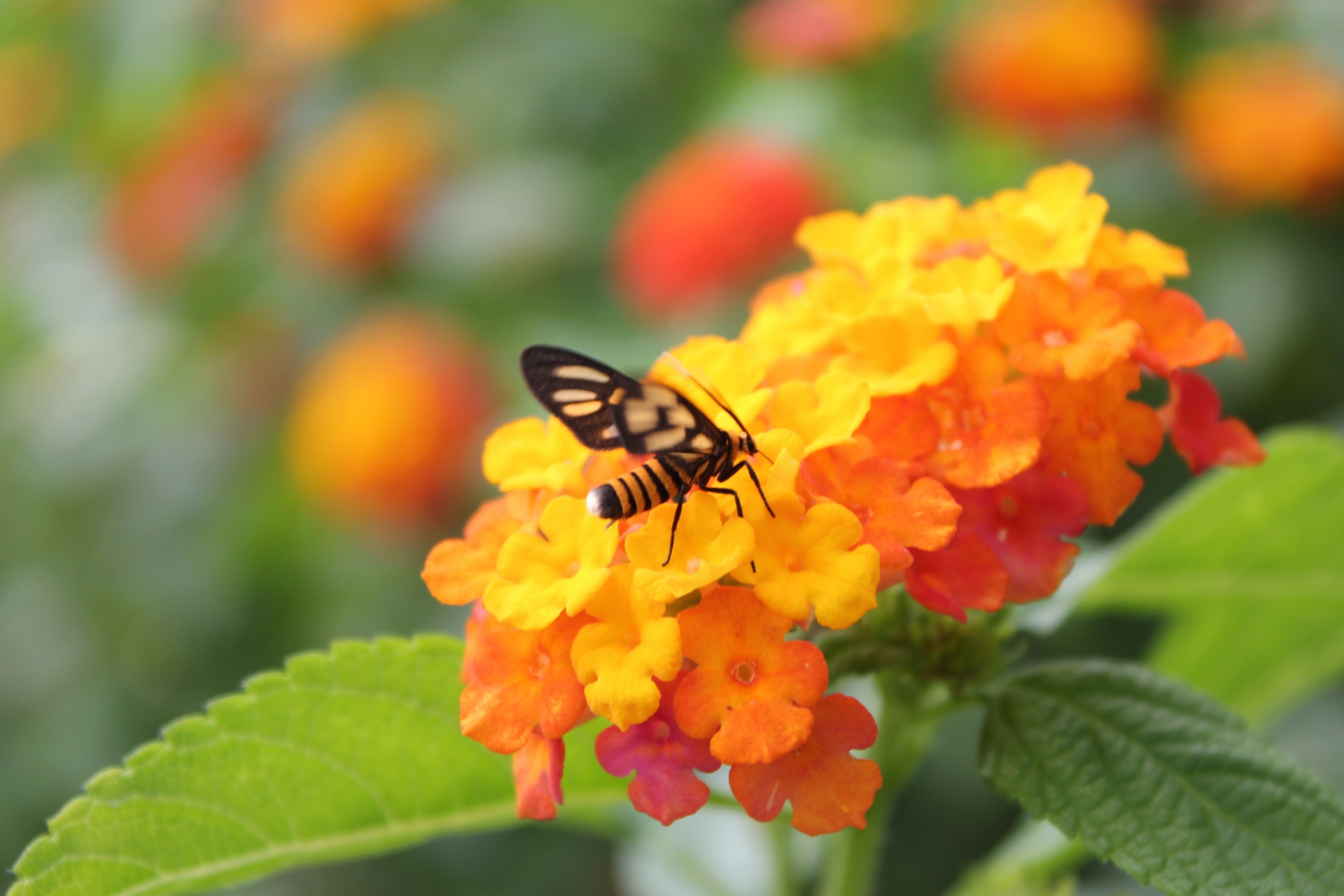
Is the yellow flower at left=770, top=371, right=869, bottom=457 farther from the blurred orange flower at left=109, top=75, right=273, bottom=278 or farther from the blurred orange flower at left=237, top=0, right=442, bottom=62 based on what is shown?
the blurred orange flower at left=109, top=75, right=273, bottom=278

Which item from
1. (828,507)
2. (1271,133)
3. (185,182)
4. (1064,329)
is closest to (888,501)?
(828,507)

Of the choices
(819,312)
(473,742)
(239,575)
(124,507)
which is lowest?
(473,742)

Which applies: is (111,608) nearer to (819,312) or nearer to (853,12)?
(853,12)

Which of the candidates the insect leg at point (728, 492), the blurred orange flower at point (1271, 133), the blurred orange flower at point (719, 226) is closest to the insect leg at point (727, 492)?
the insect leg at point (728, 492)

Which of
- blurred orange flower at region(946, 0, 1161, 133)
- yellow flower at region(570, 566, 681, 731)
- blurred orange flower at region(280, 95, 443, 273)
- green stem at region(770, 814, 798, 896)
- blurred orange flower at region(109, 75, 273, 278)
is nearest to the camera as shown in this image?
yellow flower at region(570, 566, 681, 731)

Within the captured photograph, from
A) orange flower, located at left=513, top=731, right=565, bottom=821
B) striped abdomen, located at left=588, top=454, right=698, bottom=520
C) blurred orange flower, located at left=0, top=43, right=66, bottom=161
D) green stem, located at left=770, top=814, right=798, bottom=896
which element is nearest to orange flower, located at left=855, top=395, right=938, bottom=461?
striped abdomen, located at left=588, top=454, right=698, bottom=520

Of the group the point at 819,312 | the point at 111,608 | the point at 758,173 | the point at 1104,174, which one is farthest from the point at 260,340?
the point at 819,312
